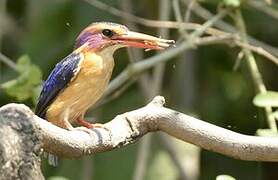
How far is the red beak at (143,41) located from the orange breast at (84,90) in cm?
5

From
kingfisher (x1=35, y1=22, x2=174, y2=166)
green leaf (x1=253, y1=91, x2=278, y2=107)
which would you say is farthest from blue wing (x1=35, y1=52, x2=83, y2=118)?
green leaf (x1=253, y1=91, x2=278, y2=107)

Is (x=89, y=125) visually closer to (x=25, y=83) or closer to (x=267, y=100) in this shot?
(x=267, y=100)

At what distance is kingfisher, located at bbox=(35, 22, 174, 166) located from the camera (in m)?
1.38

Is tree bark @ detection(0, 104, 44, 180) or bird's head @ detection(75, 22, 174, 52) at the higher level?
bird's head @ detection(75, 22, 174, 52)

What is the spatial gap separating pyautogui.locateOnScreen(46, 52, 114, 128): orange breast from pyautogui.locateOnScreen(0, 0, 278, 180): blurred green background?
1.34 meters

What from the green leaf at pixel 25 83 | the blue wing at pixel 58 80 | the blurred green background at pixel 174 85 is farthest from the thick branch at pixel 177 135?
the blurred green background at pixel 174 85

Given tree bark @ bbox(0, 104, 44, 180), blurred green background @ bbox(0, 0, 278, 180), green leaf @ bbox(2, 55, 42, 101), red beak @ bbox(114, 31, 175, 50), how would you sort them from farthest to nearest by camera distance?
blurred green background @ bbox(0, 0, 278, 180) < green leaf @ bbox(2, 55, 42, 101) < red beak @ bbox(114, 31, 175, 50) < tree bark @ bbox(0, 104, 44, 180)

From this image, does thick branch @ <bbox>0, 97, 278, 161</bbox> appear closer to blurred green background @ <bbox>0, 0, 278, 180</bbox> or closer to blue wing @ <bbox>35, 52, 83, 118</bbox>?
blue wing @ <bbox>35, 52, 83, 118</bbox>

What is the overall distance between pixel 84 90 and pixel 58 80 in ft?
0.25

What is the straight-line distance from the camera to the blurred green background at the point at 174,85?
2.87 m

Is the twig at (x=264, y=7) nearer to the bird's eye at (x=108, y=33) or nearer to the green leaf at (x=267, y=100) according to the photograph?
the green leaf at (x=267, y=100)

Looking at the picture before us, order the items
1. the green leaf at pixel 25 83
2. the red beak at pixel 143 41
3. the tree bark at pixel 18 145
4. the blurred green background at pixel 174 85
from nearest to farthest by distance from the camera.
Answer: the tree bark at pixel 18 145
the red beak at pixel 143 41
the green leaf at pixel 25 83
the blurred green background at pixel 174 85

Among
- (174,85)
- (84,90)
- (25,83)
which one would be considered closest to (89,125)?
(84,90)

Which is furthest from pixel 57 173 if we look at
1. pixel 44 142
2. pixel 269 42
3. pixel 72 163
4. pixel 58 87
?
pixel 44 142
